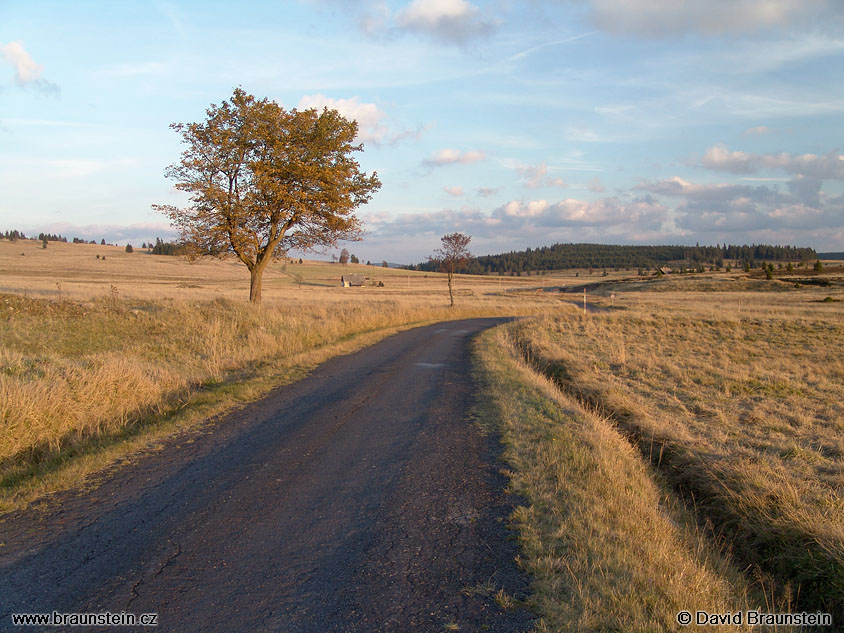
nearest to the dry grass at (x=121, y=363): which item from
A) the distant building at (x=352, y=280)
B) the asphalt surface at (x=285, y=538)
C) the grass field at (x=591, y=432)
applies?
the grass field at (x=591, y=432)

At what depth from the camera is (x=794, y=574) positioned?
506 cm

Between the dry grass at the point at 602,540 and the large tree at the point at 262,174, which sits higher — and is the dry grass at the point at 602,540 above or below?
below

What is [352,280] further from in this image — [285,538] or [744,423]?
[285,538]

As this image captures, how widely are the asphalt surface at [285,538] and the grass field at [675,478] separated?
1.96 feet

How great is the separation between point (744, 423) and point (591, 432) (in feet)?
14.8

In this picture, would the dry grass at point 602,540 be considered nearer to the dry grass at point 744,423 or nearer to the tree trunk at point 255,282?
the dry grass at point 744,423

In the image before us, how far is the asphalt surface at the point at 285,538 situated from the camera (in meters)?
3.46

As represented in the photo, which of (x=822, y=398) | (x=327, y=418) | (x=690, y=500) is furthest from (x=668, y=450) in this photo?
(x=822, y=398)

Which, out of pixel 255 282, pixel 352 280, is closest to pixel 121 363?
pixel 255 282

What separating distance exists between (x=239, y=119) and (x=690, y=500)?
21.6 meters

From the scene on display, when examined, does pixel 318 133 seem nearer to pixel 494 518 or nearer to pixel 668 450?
pixel 668 450

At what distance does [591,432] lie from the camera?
8.03 metres

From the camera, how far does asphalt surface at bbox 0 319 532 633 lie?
346 cm

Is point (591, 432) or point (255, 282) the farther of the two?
point (255, 282)
